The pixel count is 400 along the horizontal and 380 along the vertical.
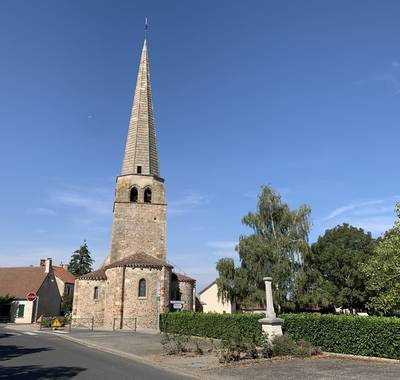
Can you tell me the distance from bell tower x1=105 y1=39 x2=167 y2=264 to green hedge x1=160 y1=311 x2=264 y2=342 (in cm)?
1059

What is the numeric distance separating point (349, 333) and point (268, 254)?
15.4m

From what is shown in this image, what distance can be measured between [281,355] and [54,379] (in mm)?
7385

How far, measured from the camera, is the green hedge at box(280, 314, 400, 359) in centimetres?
1310

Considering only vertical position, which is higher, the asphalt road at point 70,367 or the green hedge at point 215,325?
the green hedge at point 215,325

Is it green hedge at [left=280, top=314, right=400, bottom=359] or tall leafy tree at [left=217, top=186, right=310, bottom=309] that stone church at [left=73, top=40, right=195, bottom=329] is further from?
green hedge at [left=280, top=314, right=400, bottom=359]

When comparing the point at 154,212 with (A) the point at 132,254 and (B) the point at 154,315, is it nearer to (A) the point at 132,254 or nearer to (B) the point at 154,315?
(A) the point at 132,254

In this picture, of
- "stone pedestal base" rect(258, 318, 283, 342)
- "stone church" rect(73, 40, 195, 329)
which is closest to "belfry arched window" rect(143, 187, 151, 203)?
"stone church" rect(73, 40, 195, 329)

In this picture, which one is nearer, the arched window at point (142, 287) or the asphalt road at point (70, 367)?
the asphalt road at point (70, 367)

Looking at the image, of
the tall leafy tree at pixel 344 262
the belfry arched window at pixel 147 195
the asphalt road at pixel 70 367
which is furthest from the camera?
the belfry arched window at pixel 147 195

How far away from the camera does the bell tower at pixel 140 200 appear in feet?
126

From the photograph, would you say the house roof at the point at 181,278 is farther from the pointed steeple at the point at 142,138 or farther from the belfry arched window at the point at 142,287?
the pointed steeple at the point at 142,138

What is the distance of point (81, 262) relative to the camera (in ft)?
253

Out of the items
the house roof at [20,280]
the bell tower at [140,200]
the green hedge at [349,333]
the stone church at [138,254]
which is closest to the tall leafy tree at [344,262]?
the stone church at [138,254]

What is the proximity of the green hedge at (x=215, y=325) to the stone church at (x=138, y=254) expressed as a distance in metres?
3.84
